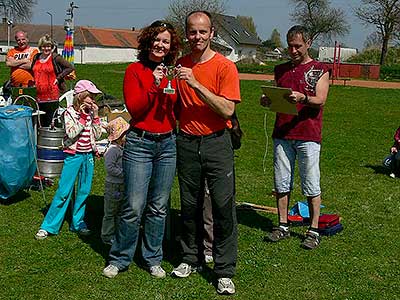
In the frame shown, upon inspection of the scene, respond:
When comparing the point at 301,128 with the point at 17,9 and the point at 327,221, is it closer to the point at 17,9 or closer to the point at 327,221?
the point at 327,221

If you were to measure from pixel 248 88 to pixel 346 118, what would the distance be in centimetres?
1022

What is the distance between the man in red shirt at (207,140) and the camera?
3.73 metres

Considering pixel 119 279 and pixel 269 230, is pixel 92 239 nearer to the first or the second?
pixel 119 279

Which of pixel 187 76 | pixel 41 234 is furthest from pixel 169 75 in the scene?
pixel 41 234

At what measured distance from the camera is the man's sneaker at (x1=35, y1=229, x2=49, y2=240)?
5.07m

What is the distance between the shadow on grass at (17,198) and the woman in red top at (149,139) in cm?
231

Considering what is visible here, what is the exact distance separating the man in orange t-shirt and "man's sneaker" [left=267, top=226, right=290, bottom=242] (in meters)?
4.69

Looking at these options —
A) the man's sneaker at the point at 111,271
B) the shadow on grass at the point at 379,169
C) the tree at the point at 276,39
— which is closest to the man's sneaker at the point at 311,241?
the man's sneaker at the point at 111,271

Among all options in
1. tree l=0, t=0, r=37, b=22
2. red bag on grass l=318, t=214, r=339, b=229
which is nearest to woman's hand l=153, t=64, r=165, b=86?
red bag on grass l=318, t=214, r=339, b=229

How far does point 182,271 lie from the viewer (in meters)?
4.28

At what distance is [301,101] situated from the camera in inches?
185

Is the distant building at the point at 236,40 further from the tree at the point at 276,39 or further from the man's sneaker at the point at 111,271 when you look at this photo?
the man's sneaker at the point at 111,271

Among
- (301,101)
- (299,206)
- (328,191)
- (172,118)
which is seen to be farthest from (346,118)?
(172,118)

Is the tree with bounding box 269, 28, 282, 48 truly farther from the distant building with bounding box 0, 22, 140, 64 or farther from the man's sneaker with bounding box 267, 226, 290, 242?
the man's sneaker with bounding box 267, 226, 290, 242
